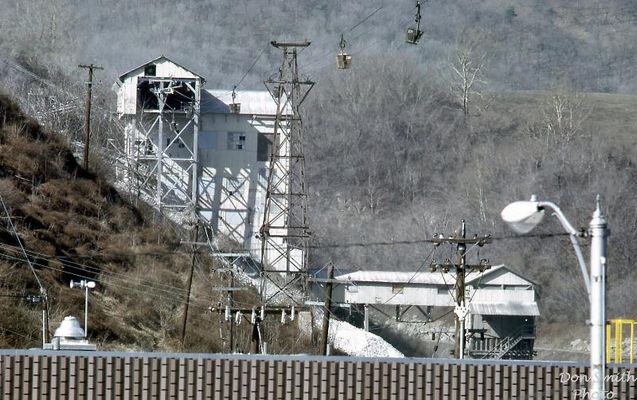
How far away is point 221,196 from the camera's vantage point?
7431 cm

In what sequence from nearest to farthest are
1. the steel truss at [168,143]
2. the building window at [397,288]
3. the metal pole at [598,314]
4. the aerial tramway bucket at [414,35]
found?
the metal pole at [598,314] → the aerial tramway bucket at [414,35] → the building window at [397,288] → the steel truss at [168,143]

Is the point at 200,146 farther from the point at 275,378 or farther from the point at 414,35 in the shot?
the point at 275,378

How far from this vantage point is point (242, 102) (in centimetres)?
7631

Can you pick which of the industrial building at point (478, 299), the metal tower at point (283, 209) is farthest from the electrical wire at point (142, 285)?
the industrial building at point (478, 299)

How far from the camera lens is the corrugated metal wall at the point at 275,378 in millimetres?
25109

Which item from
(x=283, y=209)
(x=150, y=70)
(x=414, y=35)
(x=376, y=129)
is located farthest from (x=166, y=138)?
(x=376, y=129)

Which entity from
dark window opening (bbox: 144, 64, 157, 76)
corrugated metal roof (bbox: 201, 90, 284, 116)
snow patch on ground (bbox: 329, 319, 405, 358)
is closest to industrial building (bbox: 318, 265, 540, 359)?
snow patch on ground (bbox: 329, 319, 405, 358)

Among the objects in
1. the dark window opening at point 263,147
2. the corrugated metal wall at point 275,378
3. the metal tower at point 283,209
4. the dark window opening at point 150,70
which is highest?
the dark window opening at point 150,70

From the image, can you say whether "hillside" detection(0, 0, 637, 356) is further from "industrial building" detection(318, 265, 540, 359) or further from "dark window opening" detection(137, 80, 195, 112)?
"dark window opening" detection(137, 80, 195, 112)

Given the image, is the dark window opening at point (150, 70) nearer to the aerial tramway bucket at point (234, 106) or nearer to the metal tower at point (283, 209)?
the aerial tramway bucket at point (234, 106)

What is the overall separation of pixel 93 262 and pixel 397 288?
19.1m

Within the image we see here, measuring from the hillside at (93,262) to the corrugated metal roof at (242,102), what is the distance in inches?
500

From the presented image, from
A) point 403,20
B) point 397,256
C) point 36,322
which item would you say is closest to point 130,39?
point 403,20

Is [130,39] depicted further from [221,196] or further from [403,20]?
[221,196]
